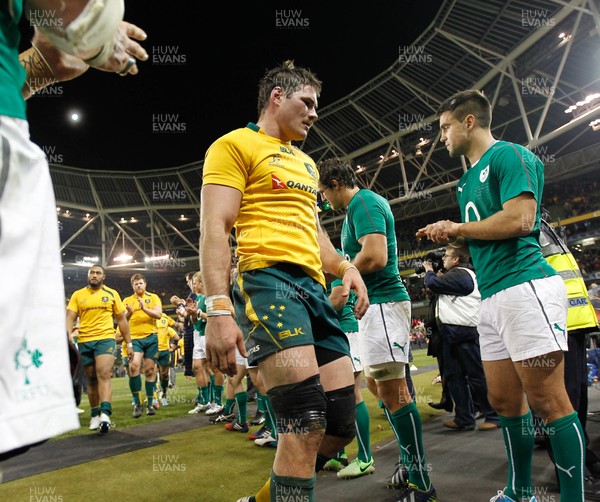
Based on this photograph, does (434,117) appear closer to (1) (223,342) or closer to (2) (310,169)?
(2) (310,169)

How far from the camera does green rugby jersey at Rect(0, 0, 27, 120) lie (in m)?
0.79

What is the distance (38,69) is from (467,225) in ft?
7.07

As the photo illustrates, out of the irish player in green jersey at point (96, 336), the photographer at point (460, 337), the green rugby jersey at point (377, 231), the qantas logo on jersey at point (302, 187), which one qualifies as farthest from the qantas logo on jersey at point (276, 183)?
the irish player in green jersey at point (96, 336)

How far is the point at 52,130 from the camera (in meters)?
20.8

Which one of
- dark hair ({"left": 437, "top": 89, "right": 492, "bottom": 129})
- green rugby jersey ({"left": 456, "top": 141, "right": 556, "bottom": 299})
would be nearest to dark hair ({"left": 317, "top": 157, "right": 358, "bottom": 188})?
dark hair ({"left": 437, "top": 89, "right": 492, "bottom": 129})

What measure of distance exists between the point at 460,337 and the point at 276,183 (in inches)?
156

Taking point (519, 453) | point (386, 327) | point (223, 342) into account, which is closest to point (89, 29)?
point (223, 342)

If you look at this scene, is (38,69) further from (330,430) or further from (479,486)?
(479,486)

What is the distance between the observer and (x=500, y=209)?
2.46 metres

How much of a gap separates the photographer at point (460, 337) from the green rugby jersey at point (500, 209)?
6.96 ft

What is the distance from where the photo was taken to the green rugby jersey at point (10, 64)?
2.60ft

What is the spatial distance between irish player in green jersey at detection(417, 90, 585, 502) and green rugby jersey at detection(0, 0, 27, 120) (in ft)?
7.11

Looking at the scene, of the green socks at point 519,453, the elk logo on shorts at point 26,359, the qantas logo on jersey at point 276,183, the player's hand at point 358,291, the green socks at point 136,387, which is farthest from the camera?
the green socks at point 136,387

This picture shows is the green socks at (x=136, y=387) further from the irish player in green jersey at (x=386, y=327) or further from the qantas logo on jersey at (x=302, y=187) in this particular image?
A: the qantas logo on jersey at (x=302, y=187)
